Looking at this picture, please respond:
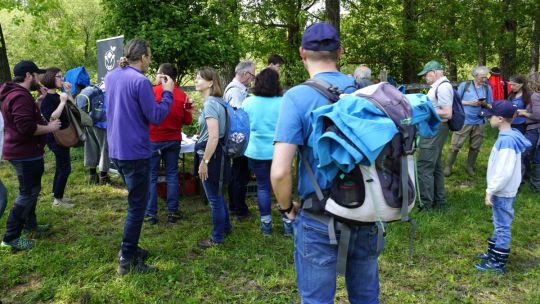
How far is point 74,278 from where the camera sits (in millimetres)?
3773

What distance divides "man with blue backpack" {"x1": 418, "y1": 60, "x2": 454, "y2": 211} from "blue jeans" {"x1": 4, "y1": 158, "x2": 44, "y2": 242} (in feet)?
14.8

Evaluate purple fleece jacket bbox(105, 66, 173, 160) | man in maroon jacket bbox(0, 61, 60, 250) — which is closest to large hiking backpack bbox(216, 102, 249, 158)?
purple fleece jacket bbox(105, 66, 173, 160)

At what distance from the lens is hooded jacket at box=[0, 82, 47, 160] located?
404 cm

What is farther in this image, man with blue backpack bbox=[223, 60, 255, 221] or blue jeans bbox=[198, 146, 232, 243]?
man with blue backpack bbox=[223, 60, 255, 221]

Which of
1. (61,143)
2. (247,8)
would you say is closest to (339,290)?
(61,143)

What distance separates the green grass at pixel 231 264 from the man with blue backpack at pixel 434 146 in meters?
0.26

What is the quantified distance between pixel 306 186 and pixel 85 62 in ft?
90.5

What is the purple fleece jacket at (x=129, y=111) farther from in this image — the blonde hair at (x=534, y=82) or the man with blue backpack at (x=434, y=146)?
the blonde hair at (x=534, y=82)

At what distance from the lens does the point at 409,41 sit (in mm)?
11750

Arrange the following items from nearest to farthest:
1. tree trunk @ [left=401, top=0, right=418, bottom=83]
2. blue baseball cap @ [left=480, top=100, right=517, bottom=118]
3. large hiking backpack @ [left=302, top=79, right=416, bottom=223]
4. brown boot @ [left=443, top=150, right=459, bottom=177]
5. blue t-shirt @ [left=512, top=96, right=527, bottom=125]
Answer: large hiking backpack @ [left=302, top=79, right=416, bottom=223] < blue baseball cap @ [left=480, top=100, right=517, bottom=118] < blue t-shirt @ [left=512, top=96, right=527, bottom=125] < brown boot @ [left=443, top=150, right=459, bottom=177] < tree trunk @ [left=401, top=0, right=418, bottom=83]

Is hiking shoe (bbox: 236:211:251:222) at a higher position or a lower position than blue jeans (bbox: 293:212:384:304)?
lower

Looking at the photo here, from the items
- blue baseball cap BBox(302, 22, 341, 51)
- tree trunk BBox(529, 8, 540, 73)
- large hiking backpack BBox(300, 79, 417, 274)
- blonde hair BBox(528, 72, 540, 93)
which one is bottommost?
large hiking backpack BBox(300, 79, 417, 274)

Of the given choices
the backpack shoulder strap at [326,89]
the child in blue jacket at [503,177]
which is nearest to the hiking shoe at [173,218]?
the child in blue jacket at [503,177]

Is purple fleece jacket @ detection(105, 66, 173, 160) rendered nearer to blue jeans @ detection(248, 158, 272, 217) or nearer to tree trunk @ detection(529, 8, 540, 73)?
blue jeans @ detection(248, 158, 272, 217)
